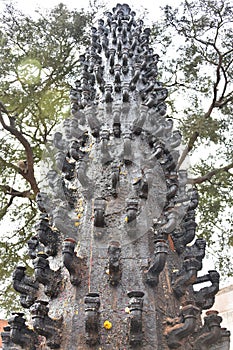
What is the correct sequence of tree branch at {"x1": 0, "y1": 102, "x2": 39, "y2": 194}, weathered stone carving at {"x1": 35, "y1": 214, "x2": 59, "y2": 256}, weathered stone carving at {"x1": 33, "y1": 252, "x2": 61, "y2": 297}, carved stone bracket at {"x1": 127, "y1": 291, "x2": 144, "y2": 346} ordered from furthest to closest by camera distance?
tree branch at {"x1": 0, "y1": 102, "x2": 39, "y2": 194} < weathered stone carving at {"x1": 35, "y1": 214, "x2": 59, "y2": 256} < weathered stone carving at {"x1": 33, "y1": 252, "x2": 61, "y2": 297} < carved stone bracket at {"x1": 127, "y1": 291, "x2": 144, "y2": 346}

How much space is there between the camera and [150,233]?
10.1ft

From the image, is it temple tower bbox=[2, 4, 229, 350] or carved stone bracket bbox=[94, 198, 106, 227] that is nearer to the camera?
temple tower bbox=[2, 4, 229, 350]

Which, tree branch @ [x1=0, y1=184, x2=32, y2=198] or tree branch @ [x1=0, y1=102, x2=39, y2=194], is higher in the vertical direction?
tree branch @ [x1=0, y1=102, x2=39, y2=194]

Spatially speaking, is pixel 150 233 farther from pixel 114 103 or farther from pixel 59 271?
pixel 114 103

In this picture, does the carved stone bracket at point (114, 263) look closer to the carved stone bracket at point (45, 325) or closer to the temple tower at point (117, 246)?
the temple tower at point (117, 246)

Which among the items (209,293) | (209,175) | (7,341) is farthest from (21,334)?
(209,175)

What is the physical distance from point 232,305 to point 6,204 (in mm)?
5652

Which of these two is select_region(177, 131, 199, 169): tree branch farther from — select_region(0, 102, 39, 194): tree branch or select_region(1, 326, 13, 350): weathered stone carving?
select_region(1, 326, 13, 350): weathered stone carving

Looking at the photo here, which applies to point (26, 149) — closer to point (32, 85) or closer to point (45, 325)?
point (32, 85)

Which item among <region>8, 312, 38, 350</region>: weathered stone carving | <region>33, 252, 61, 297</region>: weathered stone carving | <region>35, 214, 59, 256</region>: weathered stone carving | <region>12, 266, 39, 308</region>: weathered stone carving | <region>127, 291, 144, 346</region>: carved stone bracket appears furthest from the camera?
<region>35, 214, 59, 256</region>: weathered stone carving

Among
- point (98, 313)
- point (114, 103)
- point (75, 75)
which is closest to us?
point (98, 313)

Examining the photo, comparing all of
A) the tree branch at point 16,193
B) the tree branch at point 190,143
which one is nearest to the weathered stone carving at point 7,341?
the tree branch at point 16,193

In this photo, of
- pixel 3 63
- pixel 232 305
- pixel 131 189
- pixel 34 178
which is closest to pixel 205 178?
pixel 232 305

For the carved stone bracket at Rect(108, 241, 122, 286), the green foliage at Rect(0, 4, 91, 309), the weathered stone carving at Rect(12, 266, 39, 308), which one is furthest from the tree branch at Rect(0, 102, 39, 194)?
the carved stone bracket at Rect(108, 241, 122, 286)
